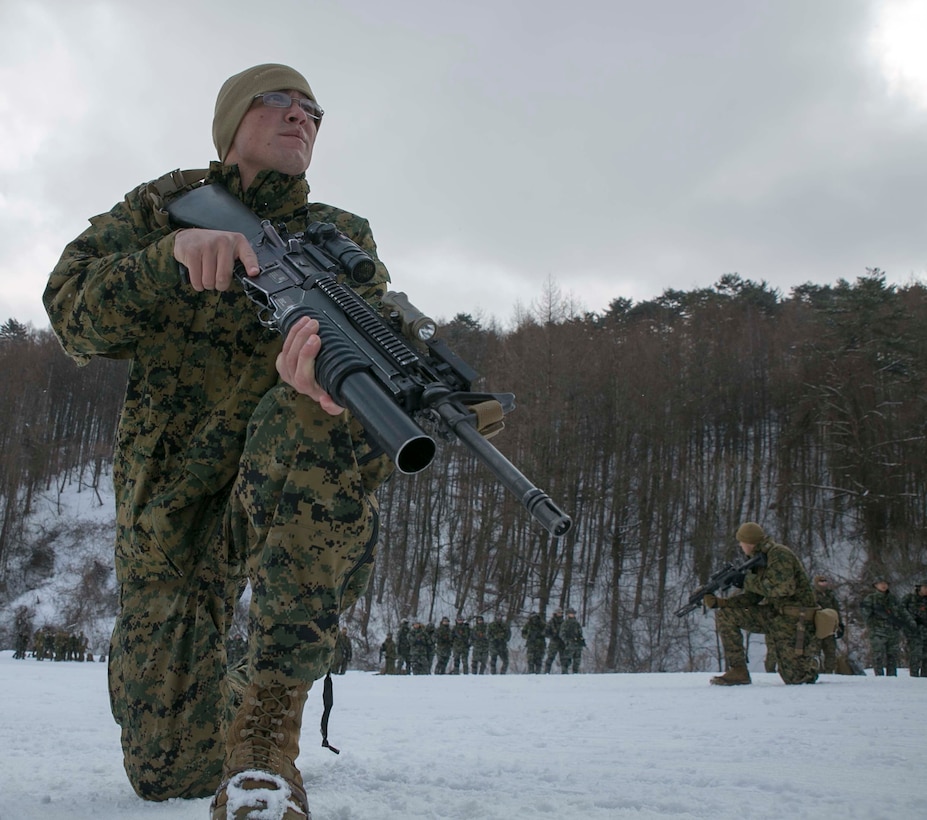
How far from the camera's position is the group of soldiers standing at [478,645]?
71.5 feet

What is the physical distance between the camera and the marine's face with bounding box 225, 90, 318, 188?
250 centimetres

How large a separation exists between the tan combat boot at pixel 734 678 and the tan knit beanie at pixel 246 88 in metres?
7.91

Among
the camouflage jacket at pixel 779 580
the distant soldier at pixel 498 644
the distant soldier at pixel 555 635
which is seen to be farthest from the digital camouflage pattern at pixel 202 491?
the distant soldier at pixel 498 644

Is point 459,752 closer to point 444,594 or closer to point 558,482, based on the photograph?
point 558,482

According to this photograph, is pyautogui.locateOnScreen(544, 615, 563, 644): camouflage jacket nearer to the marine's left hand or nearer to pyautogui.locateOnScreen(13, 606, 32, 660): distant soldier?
pyautogui.locateOnScreen(13, 606, 32, 660): distant soldier

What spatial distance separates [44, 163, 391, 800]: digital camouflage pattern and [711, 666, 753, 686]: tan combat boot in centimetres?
755

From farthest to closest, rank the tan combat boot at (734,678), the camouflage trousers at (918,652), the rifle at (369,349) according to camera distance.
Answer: the camouflage trousers at (918,652) < the tan combat boot at (734,678) < the rifle at (369,349)

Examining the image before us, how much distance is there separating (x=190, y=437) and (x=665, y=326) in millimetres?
42515

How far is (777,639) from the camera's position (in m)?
9.12

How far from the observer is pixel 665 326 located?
4294cm

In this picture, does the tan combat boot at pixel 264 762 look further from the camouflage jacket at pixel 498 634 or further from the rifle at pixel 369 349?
the camouflage jacket at pixel 498 634

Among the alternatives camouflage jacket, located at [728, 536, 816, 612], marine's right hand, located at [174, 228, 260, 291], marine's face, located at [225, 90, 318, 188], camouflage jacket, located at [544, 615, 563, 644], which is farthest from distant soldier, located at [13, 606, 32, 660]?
marine's right hand, located at [174, 228, 260, 291]

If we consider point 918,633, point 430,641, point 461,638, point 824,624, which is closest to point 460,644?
point 461,638

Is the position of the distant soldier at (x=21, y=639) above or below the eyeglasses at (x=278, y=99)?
below
